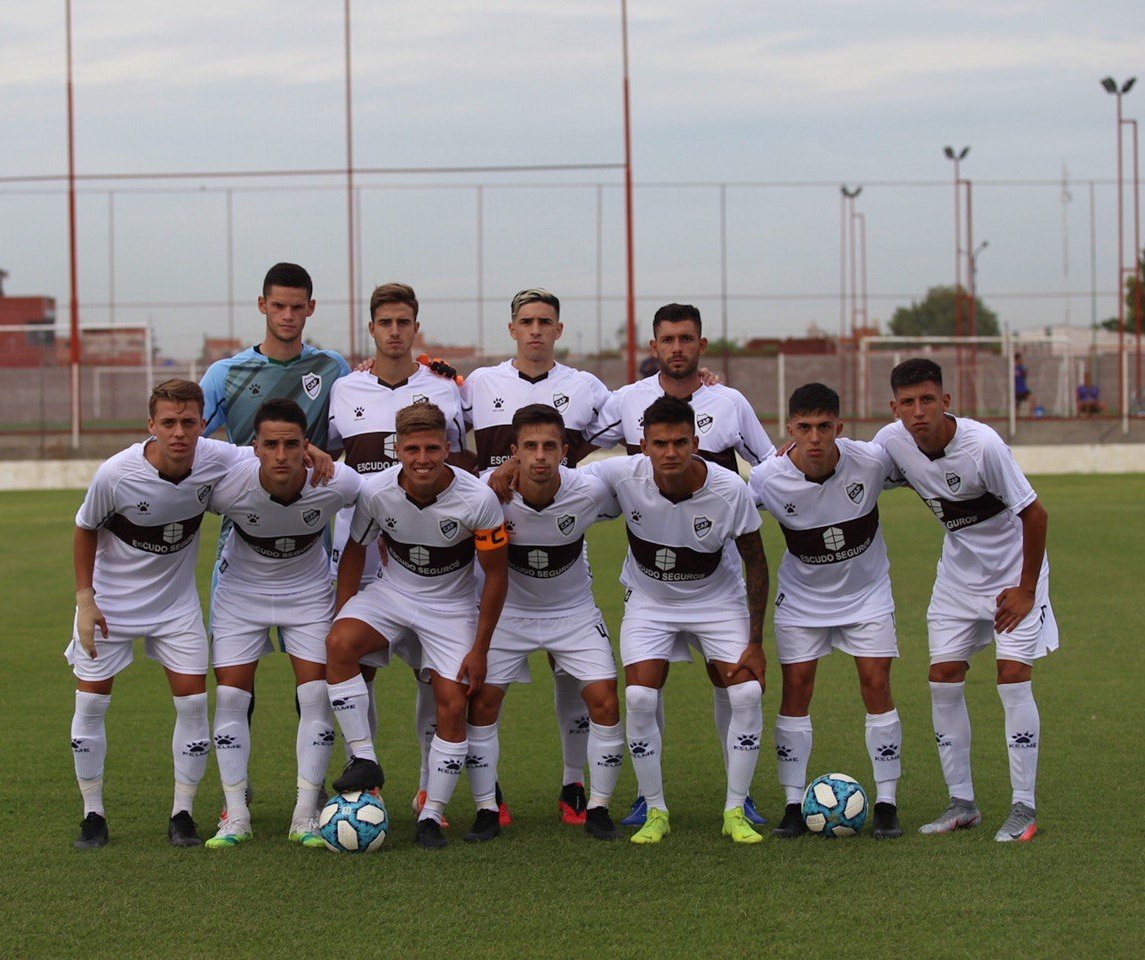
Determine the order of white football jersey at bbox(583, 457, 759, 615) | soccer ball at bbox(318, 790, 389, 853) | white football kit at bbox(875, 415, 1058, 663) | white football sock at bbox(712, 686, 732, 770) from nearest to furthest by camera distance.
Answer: soccer ball at bbox(318, 790, 389, 853) < white football kit at bbox(875, 415, 1058, 663) < white football jersey at bbox(583, 457, 759, 615) < white football sock at bbox(712, 686, 732, 770)

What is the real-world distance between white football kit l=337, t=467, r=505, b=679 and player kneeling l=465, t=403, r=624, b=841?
172 mm

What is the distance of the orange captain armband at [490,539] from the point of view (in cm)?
548

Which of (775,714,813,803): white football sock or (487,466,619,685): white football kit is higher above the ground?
(487,466,619,685): white football kit

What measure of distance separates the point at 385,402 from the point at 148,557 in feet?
3.98

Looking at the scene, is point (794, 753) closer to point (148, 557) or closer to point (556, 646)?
point (556, 646)

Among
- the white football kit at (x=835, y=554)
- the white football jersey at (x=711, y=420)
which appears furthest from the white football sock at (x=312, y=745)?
the white football kit at (x=835, y=554)

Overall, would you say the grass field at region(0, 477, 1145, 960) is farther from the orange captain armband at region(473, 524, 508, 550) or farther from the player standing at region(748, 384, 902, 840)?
the orange captain armband at region(473, 524, 508, 550)

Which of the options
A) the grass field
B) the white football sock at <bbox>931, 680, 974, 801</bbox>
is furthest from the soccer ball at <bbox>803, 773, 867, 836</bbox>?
the white football sock at <bbox>931, 680, 974, 801</bbox>

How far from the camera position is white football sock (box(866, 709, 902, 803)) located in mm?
→ 5461

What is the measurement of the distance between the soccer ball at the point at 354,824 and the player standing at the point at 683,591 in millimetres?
968

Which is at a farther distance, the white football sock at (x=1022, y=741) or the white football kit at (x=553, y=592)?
the white football kit at (x=553, y=592)

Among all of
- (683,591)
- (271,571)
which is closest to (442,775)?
(271,571)

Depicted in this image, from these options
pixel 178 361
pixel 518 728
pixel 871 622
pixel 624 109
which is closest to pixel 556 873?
pixel 871 622

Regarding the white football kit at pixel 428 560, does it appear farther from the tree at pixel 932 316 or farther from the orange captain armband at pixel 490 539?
the tree at pixel 932 316
